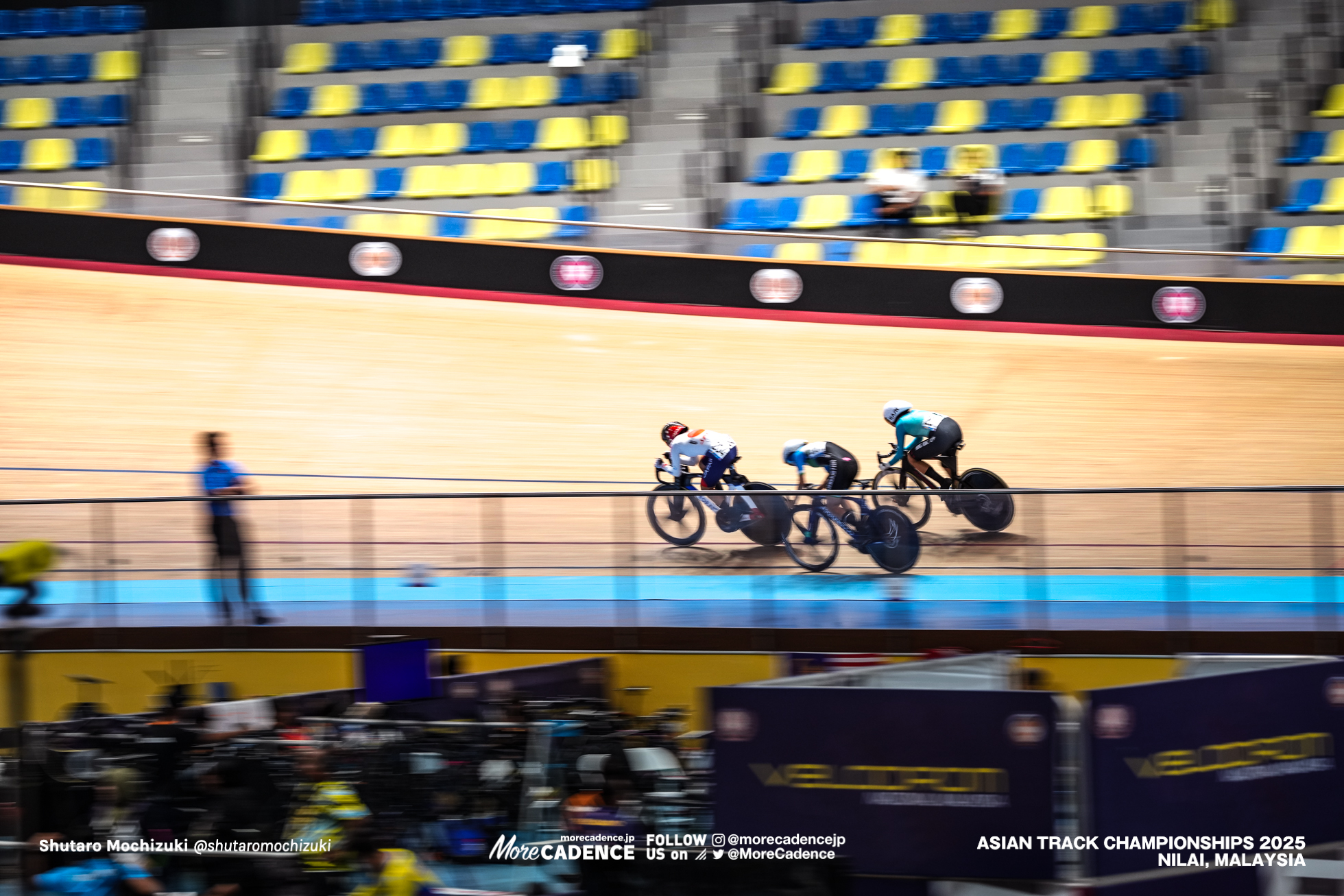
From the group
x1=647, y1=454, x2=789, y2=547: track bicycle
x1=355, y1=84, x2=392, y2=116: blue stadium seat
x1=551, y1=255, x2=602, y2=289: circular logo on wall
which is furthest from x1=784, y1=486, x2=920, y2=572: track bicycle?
x1=355, y1=84, x2=392, y2=116: blue stadium seat

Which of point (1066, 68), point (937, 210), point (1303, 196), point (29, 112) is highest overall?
point (29, 112)

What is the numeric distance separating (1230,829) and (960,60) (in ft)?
52.5

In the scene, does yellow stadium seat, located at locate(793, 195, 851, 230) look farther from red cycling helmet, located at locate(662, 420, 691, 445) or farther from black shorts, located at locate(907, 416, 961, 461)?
black shorts, located at locate(907, 416, 961, 461)

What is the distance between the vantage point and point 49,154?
19734 millimetres

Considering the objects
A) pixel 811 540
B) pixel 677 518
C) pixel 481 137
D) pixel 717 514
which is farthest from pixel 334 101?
pixel 811 540

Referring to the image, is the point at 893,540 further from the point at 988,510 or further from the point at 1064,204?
the point at 1064,204

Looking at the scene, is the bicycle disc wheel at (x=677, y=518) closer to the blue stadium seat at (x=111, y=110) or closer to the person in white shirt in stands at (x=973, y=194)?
the person in white shirt in stands at (x=973, y=194)

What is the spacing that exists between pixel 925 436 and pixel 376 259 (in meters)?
8.11

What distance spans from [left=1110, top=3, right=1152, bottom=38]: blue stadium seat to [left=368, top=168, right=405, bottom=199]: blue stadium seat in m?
10.1

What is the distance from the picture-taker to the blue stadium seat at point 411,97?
19891 millimetres

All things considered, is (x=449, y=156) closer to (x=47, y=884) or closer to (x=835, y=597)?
(x=835, y=597)

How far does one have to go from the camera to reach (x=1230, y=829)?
430 cm

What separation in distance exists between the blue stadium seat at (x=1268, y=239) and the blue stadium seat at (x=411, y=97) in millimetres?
11475

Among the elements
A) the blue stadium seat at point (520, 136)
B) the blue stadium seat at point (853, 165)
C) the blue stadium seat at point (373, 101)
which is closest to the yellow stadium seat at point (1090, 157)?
the blue stadium seat at point (853, 165)
